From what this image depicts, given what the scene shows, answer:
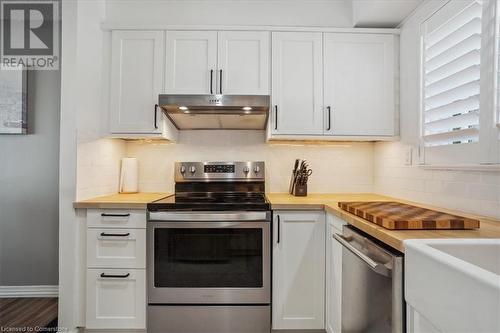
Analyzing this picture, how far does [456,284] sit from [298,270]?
1361mm

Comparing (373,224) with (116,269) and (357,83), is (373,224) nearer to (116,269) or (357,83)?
(357,83)

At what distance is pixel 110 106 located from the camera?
85.4 inches

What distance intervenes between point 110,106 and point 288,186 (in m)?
1.58

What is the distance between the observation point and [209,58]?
216cm

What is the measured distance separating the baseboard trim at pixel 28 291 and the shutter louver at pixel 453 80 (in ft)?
10.3

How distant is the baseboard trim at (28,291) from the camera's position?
240cm

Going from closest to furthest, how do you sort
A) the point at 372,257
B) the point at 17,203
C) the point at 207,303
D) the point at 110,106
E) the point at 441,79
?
the point at 372,257 < the point at 441,79 < the point at 207,303 < the point at 110,106 < the point at 17,203

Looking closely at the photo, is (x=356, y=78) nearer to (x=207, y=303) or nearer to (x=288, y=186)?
(x=288, y=186)

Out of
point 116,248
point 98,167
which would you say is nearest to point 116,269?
point 116,248

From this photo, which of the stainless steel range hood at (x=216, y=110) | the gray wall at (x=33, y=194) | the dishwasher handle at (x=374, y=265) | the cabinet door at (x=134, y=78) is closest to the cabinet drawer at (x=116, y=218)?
the cabinet door at (x=134, y=78)

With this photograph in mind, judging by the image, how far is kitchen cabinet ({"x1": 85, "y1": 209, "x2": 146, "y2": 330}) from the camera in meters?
1.85

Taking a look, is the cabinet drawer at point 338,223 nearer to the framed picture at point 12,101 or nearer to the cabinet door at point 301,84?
the cabinet door at point 301,84

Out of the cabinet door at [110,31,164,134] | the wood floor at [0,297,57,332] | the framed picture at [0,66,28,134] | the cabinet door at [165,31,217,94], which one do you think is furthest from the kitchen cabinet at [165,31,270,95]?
the wood floor at [0,297,57,332]

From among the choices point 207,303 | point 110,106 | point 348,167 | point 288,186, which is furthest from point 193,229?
point 348,167
